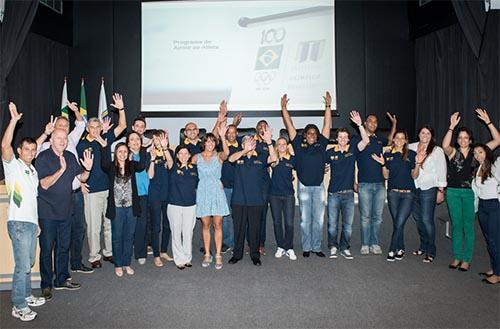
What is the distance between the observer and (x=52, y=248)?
3943 mm

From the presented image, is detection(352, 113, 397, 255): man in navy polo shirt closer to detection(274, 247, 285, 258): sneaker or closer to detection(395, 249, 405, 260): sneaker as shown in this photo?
detection(395, 249, 405, 260): sneaker

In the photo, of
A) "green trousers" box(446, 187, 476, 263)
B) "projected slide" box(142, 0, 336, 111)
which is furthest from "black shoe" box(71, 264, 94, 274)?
"projected slide" box(142, 0, 336, 111)

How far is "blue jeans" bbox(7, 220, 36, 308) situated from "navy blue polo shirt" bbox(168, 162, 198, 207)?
160 centimetres

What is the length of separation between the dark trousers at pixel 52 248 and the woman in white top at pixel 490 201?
381 cm

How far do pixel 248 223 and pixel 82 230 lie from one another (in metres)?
1.70

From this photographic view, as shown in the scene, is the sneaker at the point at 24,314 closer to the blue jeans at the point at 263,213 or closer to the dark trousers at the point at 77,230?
the dark trousers at the point at 77,230

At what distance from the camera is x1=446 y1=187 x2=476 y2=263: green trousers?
471 centimetres

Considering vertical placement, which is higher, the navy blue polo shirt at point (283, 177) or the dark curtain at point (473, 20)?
the dark curtain at point (473, 20)

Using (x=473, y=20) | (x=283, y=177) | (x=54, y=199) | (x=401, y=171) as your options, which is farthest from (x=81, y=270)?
(x=473, y=20)

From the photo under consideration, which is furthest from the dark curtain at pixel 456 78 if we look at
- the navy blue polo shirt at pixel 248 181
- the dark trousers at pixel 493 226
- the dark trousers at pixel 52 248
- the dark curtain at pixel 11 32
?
the dark curtain at pixel 11 32

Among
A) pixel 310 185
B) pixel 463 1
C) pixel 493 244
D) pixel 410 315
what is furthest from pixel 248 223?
pixel 463 1

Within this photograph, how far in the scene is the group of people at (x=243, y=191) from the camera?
4438 millimetres

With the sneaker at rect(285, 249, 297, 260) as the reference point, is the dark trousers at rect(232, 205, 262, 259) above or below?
above

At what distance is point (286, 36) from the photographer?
870 centimetres
